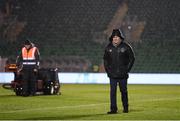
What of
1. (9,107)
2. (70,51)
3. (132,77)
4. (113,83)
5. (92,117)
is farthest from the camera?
(70,51)

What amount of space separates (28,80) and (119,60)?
6708 millimetres

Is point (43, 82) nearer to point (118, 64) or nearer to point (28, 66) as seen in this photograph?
point (28, 66)

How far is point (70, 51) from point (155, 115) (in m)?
19.5

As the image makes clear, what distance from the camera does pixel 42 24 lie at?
32.0 metres

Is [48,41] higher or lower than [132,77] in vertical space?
higher

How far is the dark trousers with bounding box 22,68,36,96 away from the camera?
731 inches

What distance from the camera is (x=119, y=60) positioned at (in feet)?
41.0

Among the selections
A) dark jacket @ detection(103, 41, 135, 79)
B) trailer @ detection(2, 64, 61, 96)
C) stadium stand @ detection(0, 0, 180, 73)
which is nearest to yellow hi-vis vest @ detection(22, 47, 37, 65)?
trailer @ detection(2, 64, 61, 96)

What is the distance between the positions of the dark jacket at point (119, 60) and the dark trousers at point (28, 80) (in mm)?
6388

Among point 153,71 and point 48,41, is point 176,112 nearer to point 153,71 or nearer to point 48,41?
point 153,71

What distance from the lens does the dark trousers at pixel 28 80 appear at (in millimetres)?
18562

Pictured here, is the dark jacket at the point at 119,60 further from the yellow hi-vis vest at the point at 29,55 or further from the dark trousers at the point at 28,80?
the dark trousers at the point at 28,80

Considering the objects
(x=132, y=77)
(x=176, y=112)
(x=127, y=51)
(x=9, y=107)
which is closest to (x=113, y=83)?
(x=127, y=51)

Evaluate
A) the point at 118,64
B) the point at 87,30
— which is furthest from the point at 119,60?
the point at 87,30
